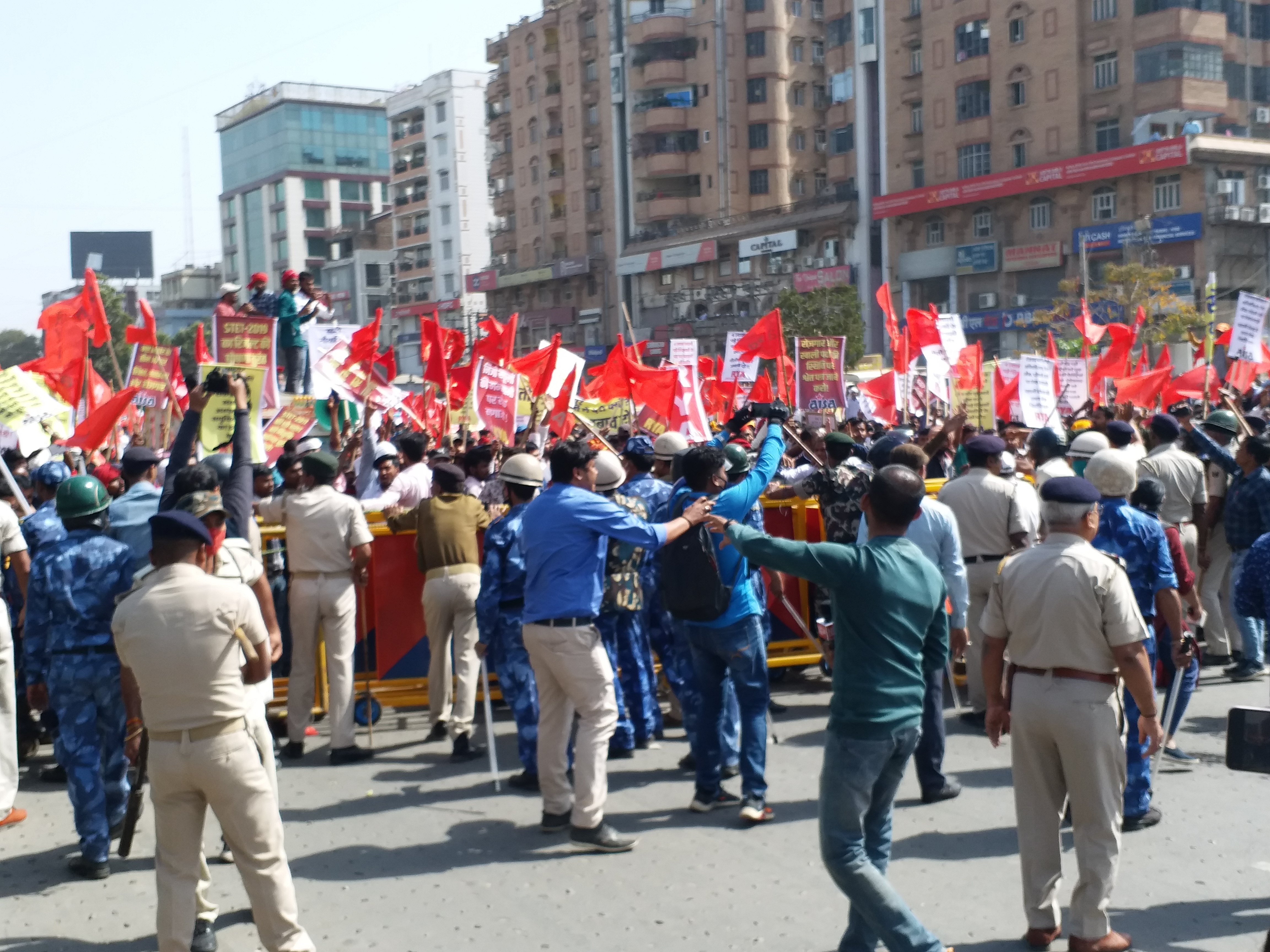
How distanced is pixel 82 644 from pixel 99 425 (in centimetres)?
545

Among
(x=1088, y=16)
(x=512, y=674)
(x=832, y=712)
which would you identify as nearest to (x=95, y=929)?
(x=512, y=674)

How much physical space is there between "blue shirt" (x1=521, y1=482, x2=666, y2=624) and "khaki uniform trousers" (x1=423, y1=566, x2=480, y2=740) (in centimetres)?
187

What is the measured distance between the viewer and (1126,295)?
44938 millimetres

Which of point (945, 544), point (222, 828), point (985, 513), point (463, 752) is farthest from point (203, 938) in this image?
point (985, 513)

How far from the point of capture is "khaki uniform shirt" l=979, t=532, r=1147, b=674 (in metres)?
5.04

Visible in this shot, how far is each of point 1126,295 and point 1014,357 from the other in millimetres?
10349

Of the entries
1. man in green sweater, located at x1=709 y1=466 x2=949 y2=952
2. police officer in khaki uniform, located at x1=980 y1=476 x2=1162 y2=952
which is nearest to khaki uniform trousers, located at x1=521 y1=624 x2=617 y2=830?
man in green sweater, located at x1=709 y1=466 x2=949 y2=952

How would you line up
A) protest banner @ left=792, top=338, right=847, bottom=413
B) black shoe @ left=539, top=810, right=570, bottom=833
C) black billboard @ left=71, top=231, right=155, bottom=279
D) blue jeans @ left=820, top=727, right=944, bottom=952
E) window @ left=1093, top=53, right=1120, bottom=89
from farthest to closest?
black billboard @ left=71, top=231, right=155, bottom=279
window @ left=1093, top=53, right=1120, bottom=89
protest banner @ left=792, top=338, right=847, bottom=413
black shoe @ left=539, top=810, right=570, bottom=833
blue jeans @ left=820, top=727, right=944, bottom=952

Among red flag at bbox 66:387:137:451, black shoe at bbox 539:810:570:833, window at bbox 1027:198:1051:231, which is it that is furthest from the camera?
window at bbox 1027:198:1051:231

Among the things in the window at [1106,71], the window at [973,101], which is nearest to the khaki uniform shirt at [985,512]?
the window at [1106,71]

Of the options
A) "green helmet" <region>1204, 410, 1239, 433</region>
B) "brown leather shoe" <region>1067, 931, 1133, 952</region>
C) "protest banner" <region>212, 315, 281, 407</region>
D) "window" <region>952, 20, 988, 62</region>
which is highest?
"window" <region>952, 20, 988, 62</region>

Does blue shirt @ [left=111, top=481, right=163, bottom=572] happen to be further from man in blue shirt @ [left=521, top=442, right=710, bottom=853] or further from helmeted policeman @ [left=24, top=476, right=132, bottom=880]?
man in blue shirt @ [left=521, top=442, right=710, bottom=853]

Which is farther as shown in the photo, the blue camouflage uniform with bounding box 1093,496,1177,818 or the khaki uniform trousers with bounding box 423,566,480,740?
the khaki uniform trousers with bounding box 423,566,480,740

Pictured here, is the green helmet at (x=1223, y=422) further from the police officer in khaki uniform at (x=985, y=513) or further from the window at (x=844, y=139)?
the window at (x=844, y=139)
